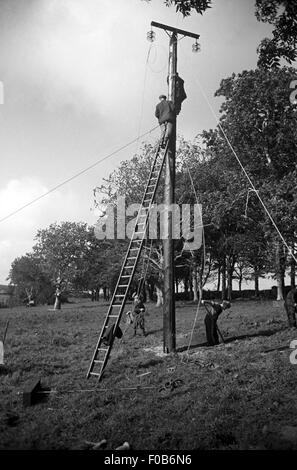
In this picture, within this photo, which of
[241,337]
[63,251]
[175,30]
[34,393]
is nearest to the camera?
[34,393]

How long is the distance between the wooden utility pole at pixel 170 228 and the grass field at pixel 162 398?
0.81 metres

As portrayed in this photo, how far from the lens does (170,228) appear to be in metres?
13.0

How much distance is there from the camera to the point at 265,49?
31.2ft

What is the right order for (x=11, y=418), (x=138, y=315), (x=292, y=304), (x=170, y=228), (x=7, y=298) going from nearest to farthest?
(x=11, y=418)
(x=170, y=228)
(x=292, y=304)
(x=138, y=315)
(x=7, y=298)

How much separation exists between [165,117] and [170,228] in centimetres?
386

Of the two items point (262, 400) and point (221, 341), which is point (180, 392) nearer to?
point (262, 400)

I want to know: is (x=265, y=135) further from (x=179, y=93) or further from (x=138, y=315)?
(x=138, y=315)

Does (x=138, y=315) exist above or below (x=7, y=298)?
above

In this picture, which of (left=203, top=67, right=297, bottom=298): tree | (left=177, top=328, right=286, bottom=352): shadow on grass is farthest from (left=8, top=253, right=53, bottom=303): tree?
(left=177, top=328, right=286, bottom=352): shadow on grass

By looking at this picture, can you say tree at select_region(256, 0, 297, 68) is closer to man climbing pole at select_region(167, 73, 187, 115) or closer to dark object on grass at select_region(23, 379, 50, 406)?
man climbing pole at select_region(167, 73, 187, 115)

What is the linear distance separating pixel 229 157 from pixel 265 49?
18.1m

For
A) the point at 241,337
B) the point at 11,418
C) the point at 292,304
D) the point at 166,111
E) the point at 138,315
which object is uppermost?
the point at 166,111

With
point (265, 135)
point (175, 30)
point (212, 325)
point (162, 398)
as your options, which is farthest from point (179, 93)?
point (265, 135)
